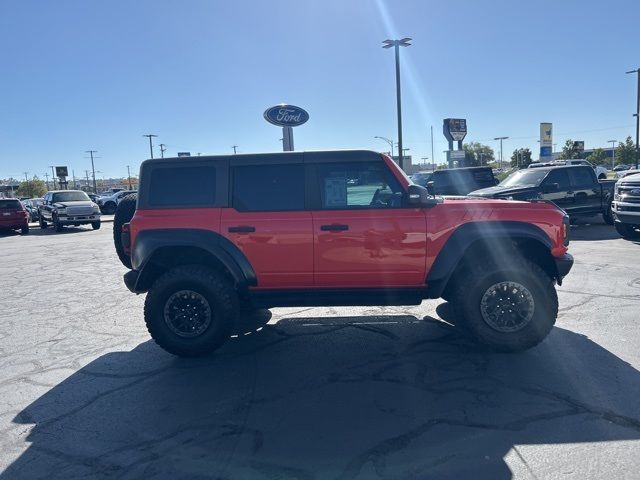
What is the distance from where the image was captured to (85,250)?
14078mm

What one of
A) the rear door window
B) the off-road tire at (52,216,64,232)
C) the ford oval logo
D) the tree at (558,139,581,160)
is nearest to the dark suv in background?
the rear door window

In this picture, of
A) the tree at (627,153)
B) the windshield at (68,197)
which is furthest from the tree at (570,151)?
the windshield at (68,197)

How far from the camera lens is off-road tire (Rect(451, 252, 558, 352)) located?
4676 millimetres

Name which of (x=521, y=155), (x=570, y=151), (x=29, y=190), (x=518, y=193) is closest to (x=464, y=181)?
(x=518, y=193)

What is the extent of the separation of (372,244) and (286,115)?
8.46 meters

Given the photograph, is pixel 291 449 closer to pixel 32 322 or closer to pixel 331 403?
pixel 331 403

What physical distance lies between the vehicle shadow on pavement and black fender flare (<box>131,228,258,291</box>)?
0.88 m

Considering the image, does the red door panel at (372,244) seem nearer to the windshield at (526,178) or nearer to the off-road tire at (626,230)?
the off-road tire at (626,230)

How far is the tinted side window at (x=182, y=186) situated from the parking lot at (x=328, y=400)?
1.63 m

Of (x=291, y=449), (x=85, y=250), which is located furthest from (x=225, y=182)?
(x=85, y=250)

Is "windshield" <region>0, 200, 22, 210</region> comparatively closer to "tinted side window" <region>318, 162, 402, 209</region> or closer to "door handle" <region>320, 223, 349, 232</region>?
"tinted side window" <region>318, 162, 402, 209</region>

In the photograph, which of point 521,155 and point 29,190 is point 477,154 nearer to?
point 521,155

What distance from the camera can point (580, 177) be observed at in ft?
45.8

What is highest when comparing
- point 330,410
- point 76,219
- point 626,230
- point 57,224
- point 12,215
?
point 12,215
